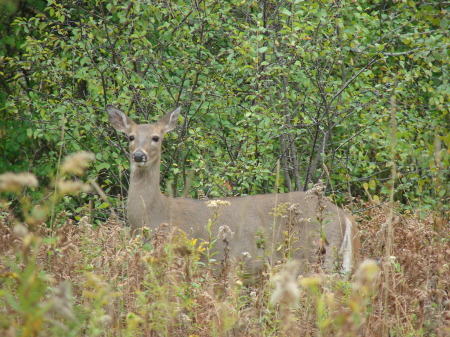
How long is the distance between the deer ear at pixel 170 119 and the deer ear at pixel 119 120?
0.34 meters

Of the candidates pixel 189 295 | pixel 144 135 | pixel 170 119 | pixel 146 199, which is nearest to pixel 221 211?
pixel 146 199

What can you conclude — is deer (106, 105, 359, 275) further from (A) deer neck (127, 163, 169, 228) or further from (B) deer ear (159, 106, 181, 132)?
(B) deer ear (159, 106, 181, 132)

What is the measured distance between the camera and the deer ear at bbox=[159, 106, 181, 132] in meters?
7.32

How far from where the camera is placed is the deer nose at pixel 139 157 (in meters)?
6.63

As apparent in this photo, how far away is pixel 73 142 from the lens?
26.0 feet

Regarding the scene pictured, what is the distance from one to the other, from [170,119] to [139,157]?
2.87 feet

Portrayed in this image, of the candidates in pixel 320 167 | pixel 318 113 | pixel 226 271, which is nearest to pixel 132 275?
pixel 226 271

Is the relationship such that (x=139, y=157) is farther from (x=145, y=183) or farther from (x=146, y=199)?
(x=146, y=199)

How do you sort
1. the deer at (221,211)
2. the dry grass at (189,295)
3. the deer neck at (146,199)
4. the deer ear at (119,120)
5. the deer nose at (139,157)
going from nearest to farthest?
the dry grass at (189,295), the deer at (221,211), the deer neck at (146,199), the deer nose at (139,157), the deer ear at (119,120)

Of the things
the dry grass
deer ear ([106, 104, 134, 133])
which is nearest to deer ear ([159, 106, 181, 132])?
deer ear ([106, 104, 134, 133])

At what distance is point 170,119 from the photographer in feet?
24.2

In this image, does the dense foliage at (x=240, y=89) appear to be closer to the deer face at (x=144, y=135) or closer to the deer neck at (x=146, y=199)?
the deer face at (x=144, y=135)

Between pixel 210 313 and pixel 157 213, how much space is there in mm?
3354

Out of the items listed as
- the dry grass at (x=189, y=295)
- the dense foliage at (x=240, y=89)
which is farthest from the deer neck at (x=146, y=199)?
the dry grass at (x=189, y=295)
